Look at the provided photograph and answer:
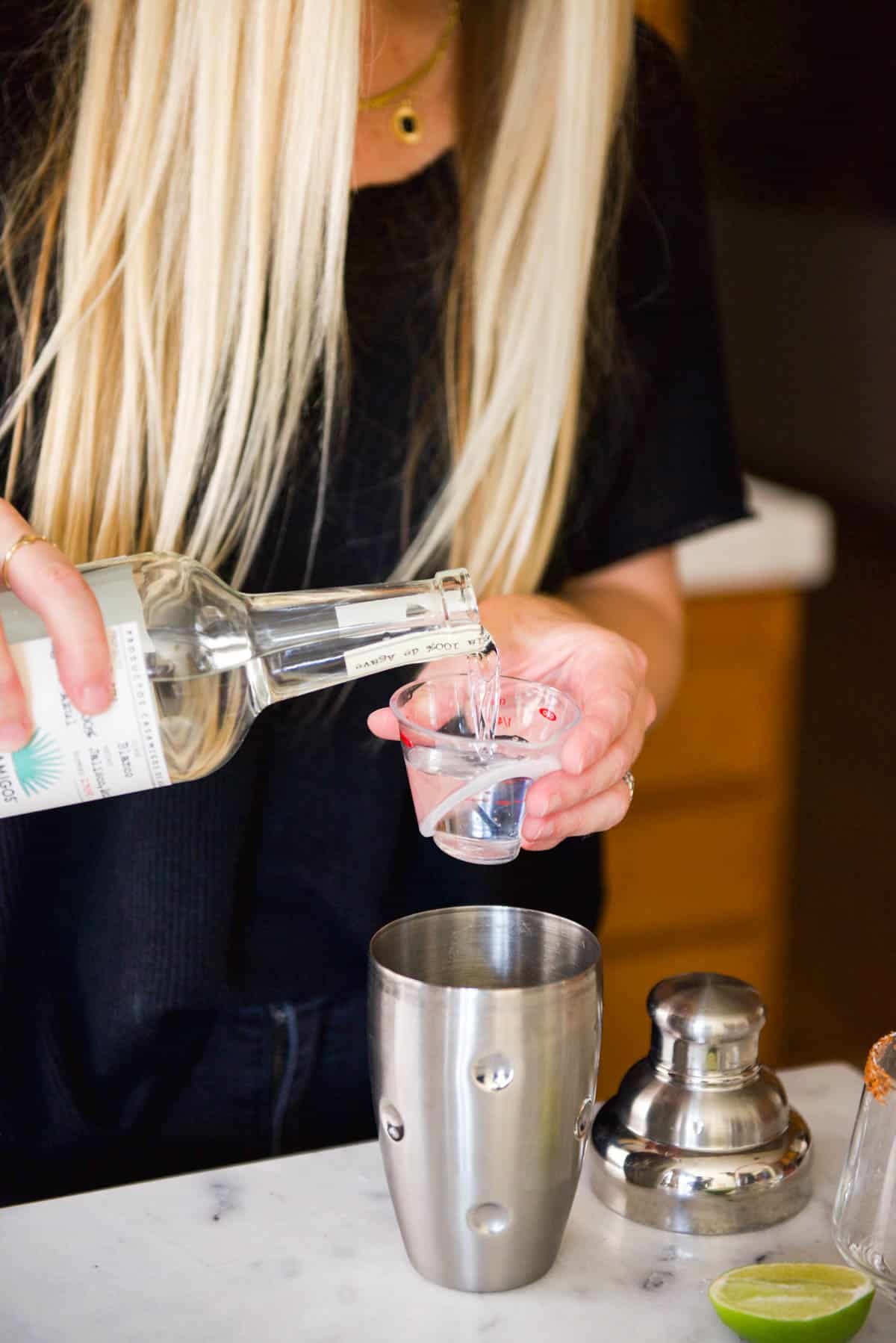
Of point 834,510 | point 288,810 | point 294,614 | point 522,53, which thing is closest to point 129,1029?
point 288,810

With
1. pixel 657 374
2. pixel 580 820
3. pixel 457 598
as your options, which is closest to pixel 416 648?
pixel 457 598

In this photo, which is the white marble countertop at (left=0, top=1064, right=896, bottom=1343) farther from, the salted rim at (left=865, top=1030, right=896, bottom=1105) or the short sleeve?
the short sleeve

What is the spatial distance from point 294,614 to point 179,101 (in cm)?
33

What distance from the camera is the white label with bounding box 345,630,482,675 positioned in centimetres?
81

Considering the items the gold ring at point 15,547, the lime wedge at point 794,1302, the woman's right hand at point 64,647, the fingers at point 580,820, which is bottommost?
the lime wedge at point 794,1302

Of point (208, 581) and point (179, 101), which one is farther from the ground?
point (179, 101)

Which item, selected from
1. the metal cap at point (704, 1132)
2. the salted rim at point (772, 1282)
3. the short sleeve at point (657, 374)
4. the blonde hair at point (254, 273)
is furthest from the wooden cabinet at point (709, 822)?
the salted rim at point (772, 1282)

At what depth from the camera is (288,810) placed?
43.8 inches

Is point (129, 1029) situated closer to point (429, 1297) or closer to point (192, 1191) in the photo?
point (192, 1191)

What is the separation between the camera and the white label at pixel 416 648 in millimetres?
812

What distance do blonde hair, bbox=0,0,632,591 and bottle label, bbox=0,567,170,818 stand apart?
27cm

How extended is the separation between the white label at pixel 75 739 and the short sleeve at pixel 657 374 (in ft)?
1.83

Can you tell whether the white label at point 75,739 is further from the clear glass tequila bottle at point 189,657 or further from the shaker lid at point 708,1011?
the shaker lid at point 708,1011

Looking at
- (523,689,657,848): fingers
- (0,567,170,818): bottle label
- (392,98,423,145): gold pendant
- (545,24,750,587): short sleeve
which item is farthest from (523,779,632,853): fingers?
(392,98,423,145): gold pendant
